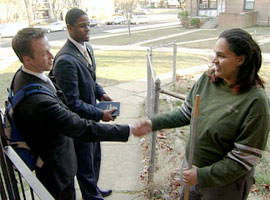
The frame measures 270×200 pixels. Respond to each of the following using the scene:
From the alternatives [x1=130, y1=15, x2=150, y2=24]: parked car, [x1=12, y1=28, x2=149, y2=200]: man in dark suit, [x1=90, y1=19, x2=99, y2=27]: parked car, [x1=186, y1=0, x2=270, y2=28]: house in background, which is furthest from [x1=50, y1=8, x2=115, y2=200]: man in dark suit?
[x1=130, y1=15, x2=150, y2=24]: parked car

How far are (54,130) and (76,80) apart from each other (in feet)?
2.51

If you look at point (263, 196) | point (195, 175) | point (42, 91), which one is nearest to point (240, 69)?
point (195, 175)

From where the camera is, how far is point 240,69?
1864 millimetres

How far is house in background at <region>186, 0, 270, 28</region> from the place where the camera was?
92.3ft

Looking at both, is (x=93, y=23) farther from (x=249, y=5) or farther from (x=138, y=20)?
(x=249, y=5)

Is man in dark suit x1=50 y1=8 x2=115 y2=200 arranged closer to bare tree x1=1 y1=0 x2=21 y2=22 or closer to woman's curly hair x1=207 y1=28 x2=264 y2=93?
woman's curly hair x1=207 y1=28 x2=264 y2=93

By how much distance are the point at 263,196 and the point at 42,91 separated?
277cm

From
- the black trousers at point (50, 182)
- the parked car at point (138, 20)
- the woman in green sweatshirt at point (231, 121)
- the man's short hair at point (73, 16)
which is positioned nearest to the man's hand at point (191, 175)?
the woman in green sweatshirt at point (231, 121)

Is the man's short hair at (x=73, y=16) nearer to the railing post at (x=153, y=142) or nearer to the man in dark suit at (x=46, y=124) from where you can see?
the man in dark suit at (x=46, y=124)

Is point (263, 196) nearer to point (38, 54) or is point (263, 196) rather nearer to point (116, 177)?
point (116, 177)

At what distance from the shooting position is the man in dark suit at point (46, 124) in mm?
2083

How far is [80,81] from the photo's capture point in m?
2.94

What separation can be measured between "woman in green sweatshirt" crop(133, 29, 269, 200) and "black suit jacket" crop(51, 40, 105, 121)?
1294mm

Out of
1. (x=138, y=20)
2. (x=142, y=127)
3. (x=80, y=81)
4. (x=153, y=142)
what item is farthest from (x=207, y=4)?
(x=142, y=127)
